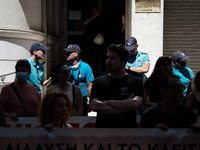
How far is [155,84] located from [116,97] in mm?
1314

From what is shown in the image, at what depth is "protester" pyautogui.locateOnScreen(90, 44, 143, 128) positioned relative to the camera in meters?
3.44

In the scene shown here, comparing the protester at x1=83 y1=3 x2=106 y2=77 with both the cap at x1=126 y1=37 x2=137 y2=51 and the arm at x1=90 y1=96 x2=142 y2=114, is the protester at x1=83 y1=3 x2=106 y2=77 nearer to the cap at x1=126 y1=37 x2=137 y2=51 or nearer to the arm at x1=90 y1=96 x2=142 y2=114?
the cap at x1=126 y1=37 x2=137 y2=51

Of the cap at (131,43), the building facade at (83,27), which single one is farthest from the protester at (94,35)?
the cap at (131,43)

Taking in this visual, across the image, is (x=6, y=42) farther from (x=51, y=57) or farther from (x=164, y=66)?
(x=164, y=66)

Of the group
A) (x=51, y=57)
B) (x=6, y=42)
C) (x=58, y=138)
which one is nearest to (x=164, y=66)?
(x=58, y=138)

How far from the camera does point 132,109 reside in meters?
3.46

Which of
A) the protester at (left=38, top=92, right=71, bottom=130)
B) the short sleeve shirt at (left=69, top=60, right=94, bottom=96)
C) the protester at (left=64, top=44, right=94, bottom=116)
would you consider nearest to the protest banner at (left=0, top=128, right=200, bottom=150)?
the protester at (left=38, top=92, right=71, bottom=130)

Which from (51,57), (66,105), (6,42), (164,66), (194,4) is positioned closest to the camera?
(66,105)

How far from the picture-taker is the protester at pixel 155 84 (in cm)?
461

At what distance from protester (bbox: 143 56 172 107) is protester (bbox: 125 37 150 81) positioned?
930 millimetres

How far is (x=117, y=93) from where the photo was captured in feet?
11.5

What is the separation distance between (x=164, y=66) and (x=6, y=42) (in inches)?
159

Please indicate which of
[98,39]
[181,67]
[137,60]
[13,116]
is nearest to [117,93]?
[13,116]

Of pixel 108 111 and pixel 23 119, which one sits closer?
pixel 108 111
